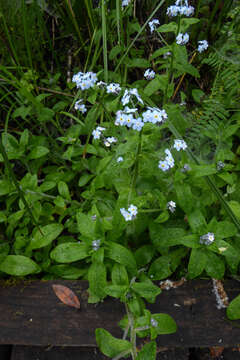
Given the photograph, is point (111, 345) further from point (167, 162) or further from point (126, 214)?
point (167, 162)

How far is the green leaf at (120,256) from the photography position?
2264mm

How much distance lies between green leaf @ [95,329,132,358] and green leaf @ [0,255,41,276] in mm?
859

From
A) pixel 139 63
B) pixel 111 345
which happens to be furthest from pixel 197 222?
pixel 139 63

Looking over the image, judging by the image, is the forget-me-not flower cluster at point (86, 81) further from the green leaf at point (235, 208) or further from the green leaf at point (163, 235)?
the green leaf at point (235, 208)

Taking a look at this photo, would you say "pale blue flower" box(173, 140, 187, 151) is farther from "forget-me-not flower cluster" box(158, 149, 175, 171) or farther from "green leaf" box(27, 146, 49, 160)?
"green leaf" box(27, 146, 49, 160)

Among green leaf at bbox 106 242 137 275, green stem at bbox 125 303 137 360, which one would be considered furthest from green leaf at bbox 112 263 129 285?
green stem at bbox 125 303 137 360

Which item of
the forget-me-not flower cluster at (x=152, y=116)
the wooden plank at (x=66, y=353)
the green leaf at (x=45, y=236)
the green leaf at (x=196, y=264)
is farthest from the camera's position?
the green leaf at (x=45, y=236)

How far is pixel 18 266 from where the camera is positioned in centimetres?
258

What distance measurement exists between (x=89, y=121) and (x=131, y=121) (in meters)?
1.35

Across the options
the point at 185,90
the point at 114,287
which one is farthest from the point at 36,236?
the point at 185,90

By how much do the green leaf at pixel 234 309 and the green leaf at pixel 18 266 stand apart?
1536mm

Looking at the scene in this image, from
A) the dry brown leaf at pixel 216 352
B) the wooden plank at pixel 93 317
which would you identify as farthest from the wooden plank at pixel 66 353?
the dry brown leaf at pixel 216 352

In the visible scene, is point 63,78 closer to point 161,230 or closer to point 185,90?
point 185,90

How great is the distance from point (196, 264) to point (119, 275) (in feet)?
1.90
